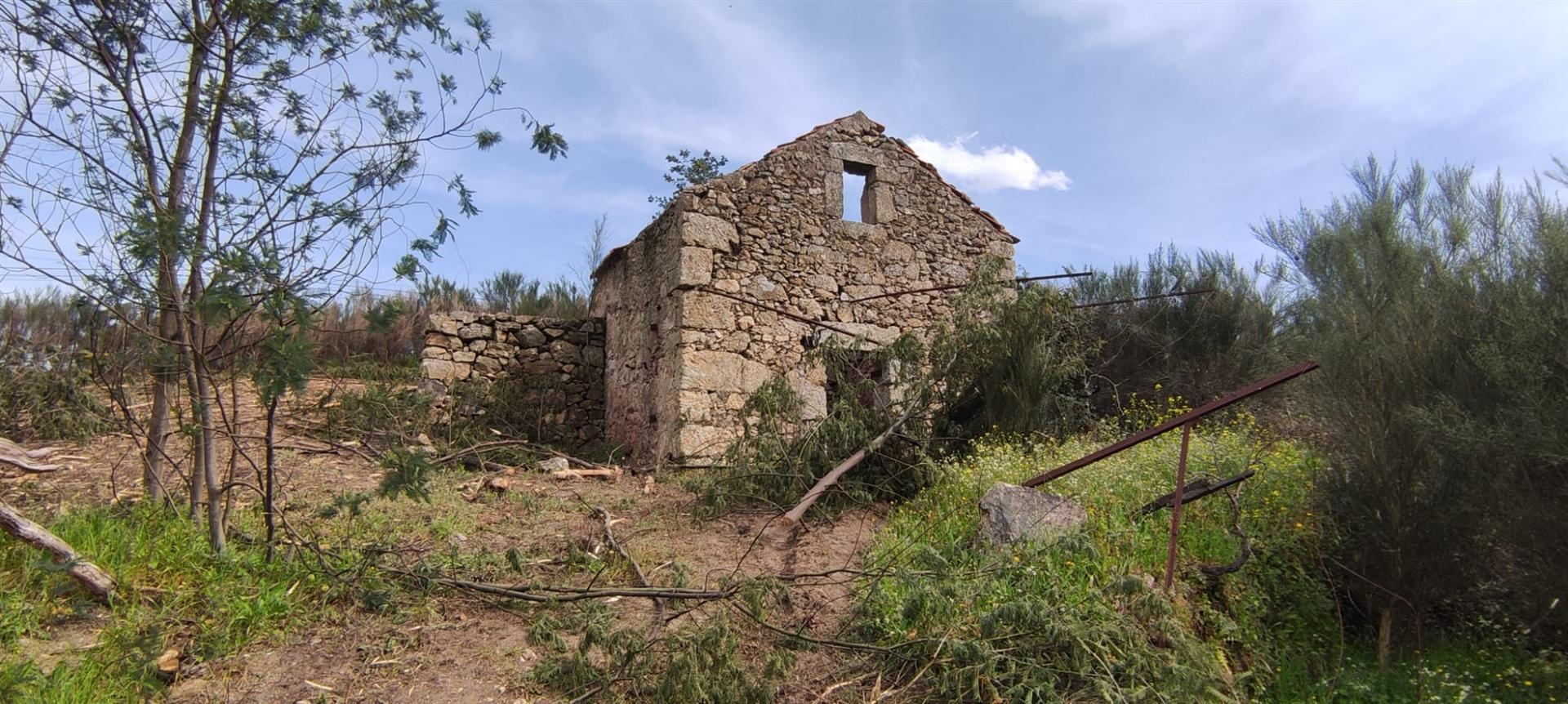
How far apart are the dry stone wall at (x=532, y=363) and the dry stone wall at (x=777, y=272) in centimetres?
75

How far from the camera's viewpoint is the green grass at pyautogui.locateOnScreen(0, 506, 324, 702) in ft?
11.1

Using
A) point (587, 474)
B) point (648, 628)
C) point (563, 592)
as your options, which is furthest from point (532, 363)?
point (648, 628)

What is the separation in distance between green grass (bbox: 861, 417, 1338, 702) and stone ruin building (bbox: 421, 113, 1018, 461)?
280 cm

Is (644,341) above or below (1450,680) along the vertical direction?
above

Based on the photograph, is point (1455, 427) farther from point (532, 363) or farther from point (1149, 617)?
point (532, 363)

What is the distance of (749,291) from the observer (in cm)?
881

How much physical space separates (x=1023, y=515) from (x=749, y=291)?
4.49m

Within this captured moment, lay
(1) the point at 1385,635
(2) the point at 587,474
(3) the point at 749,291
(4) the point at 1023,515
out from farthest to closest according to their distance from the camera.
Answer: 1. (3) the point at 749,291
2. (2) the point at 587,474
3. (4) the point at 1023,515
4. (1) the point at 1385,635

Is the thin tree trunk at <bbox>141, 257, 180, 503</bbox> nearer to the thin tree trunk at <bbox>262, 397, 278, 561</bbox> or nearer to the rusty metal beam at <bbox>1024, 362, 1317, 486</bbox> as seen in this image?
the thin tree trunk at <bbox>262, 397, 278, 561</bbox>

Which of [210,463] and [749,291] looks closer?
[210,463]

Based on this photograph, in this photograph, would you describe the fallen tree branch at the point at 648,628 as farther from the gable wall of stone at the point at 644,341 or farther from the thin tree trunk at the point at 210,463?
the gable wall of stone at the point at 644,341

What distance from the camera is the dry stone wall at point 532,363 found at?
1012 cm

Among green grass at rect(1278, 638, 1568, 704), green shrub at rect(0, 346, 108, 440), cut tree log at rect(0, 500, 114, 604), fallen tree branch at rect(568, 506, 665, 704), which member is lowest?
green grass at rect(1278, 638, 1568, 704)

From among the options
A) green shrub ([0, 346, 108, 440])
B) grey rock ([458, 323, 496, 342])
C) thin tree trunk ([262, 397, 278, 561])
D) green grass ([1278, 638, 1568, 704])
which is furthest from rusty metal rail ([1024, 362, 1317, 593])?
green shrub ([0, 346, 108, 440])
